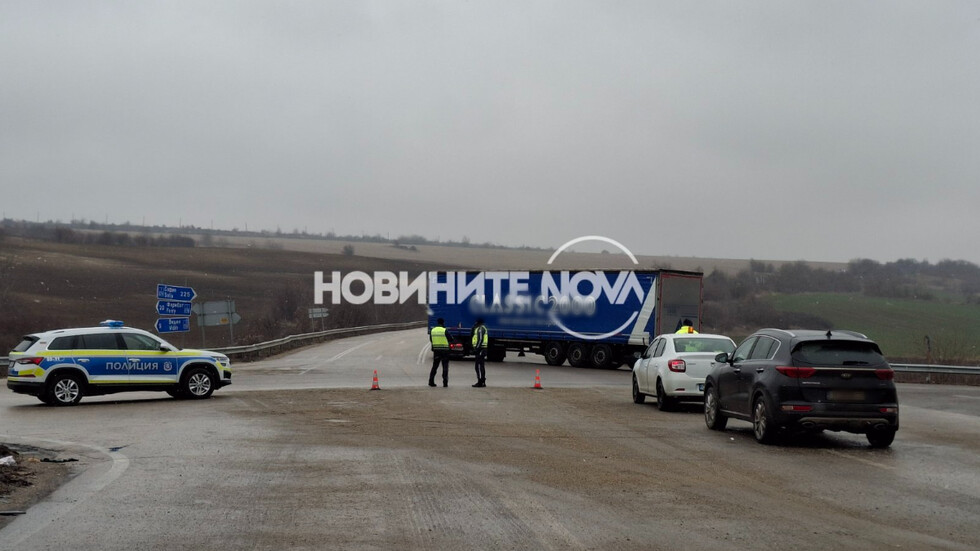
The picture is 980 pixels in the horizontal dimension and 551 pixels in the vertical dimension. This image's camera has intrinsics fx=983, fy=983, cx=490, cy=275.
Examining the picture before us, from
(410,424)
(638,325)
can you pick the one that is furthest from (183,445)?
(638,325)

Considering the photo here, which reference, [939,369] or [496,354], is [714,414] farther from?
[496,354]

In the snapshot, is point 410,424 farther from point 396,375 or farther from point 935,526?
point 396,375

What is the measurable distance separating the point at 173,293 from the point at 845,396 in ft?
91.8

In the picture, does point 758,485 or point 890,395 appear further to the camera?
point 890,395

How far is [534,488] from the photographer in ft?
33.1

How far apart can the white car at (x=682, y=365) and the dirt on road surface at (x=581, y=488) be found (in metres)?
1.54

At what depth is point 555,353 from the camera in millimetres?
38375

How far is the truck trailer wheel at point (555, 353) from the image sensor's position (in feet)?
125

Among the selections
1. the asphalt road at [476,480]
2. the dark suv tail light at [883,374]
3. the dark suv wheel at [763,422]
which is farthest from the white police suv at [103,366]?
the dark suv tail light at [883,374]

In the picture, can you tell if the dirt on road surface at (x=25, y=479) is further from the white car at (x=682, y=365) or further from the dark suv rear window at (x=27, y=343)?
the white car at (x=682, y=365)

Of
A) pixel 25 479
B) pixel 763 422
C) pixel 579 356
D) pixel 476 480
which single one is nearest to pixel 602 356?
pixel 579 356

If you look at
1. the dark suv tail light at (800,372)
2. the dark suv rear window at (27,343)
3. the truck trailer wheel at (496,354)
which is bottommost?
the truck trailer wheel at (496,354)

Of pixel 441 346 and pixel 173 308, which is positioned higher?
pixel 173 308

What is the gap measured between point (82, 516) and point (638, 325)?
2755cm
